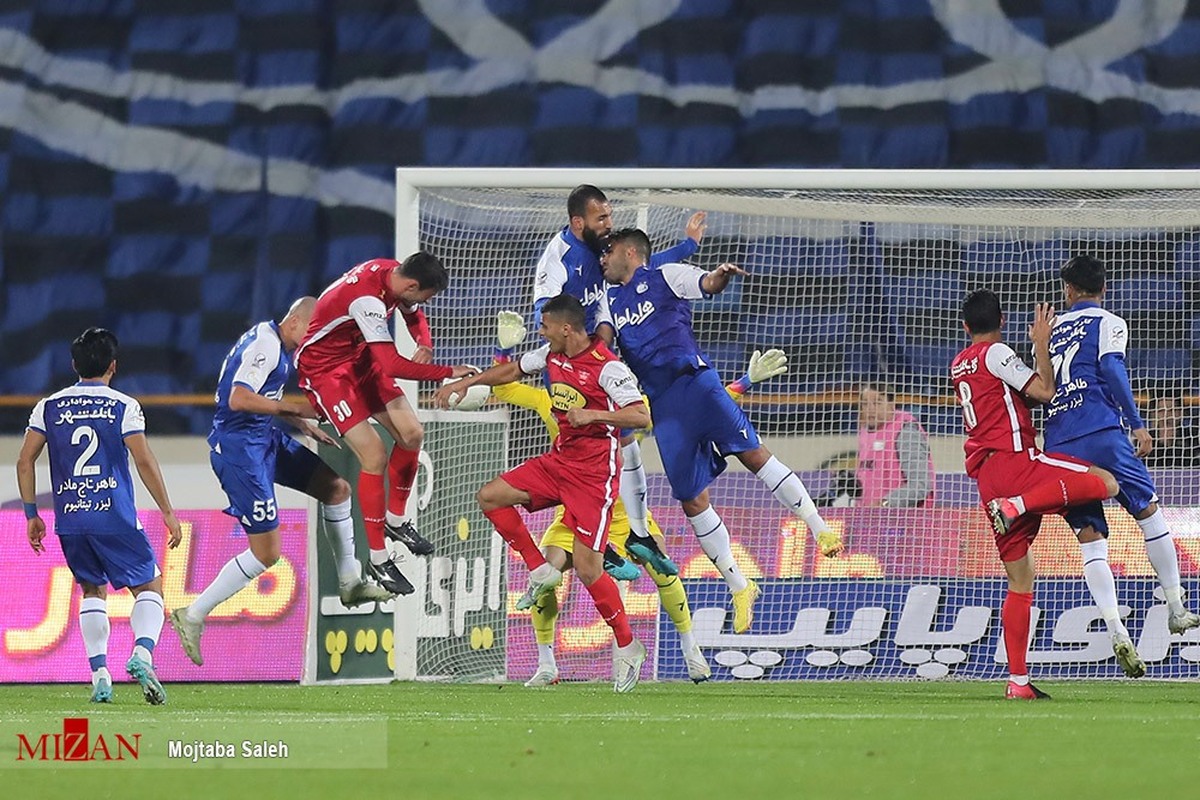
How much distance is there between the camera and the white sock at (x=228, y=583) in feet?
26.5

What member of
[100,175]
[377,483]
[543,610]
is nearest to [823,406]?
[543,610]

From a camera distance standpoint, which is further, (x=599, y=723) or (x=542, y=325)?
(x=542, y=325)

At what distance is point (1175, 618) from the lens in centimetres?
762

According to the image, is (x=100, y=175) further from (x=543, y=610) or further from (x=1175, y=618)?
(x=1175, y=618)

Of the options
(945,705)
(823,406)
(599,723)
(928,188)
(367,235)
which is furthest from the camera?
(367,235)

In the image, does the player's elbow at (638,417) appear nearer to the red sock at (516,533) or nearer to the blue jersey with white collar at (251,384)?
the red sock at (516,533)

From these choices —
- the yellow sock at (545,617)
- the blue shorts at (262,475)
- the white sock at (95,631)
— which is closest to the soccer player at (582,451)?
the yellow sock at (545,617)

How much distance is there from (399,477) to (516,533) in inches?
21.4

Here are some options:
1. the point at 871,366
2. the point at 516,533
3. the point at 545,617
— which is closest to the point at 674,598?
the point at 545,617

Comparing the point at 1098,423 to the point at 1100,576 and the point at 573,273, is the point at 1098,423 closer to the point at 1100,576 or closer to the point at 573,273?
the point at 1100,576

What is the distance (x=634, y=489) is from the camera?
8555 mm

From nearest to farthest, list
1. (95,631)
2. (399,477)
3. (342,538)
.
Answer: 1. (95,631)
2. (399,477)
3. (342,538)

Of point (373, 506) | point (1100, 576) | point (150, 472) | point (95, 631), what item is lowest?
point (95, 631)

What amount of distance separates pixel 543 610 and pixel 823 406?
2209 mm
